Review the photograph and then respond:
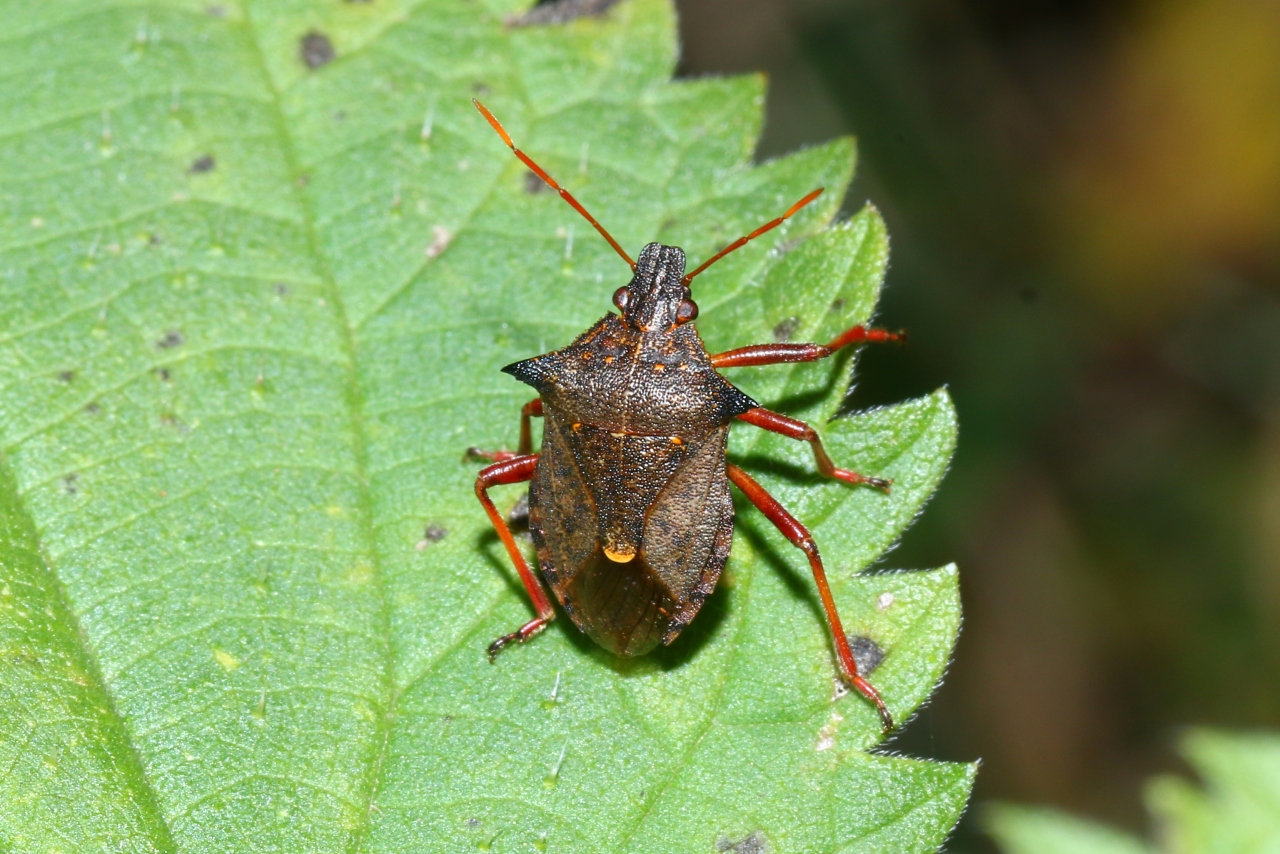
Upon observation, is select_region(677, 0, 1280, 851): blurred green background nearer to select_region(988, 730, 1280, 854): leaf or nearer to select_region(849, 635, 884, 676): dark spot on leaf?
select_region(988, 730, 1280, 854): leaf

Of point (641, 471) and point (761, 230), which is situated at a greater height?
point (761, 230)

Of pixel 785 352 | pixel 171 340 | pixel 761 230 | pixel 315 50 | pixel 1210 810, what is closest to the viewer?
pixel 785 352

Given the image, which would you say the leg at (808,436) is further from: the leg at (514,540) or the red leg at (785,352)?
the leg at (514,540)

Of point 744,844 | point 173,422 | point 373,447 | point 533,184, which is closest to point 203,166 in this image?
point 173,422

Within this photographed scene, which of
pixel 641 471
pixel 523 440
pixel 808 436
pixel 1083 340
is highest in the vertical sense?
pixel 808 436

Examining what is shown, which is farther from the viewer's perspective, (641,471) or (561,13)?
(561,13)

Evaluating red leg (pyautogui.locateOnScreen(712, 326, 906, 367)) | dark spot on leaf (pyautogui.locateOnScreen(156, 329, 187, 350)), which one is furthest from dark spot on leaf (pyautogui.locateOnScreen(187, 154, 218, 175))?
red leg (pyautogui.locateOnScreen(712, 326, 906, 367))

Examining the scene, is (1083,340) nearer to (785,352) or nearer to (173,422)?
(785,352)

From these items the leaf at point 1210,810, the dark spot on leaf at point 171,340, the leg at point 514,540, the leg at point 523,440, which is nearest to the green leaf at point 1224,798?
the leaf at point 1210,810
